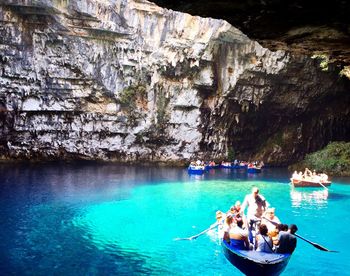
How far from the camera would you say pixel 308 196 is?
2216cm

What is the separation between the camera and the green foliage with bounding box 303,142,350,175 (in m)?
32.8

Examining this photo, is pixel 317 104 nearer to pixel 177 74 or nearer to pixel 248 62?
pixel 248 62

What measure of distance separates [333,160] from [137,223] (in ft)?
78.1

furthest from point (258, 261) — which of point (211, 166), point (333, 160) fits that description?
point (211, 166)

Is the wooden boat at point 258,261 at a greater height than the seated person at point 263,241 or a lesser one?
lesser

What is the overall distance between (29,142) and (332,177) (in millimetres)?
28133

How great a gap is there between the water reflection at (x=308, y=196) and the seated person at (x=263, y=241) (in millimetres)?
10801

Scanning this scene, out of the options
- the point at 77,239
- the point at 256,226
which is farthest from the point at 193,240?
the point at 77,239

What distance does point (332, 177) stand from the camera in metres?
31.5

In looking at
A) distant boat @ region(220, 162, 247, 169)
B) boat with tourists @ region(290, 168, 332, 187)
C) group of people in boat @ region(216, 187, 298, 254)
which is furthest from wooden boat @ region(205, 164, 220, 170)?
group of people in boat @ region(216, 187, 298, 254)

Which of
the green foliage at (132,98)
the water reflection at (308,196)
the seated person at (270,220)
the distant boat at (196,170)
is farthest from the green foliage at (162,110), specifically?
the seated person at (270,220)

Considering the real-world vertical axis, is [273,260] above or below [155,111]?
below

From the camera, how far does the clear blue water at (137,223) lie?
10516 millimetres

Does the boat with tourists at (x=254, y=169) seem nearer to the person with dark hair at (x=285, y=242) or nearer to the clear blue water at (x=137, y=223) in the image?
the clear blue water at (x=137, y=223)
